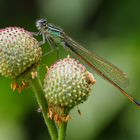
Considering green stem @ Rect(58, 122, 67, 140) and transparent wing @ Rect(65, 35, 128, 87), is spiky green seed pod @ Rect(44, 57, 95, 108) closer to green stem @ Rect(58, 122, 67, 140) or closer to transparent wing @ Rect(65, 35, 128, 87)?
green stem @ Rect(58, 122, 67, 140)

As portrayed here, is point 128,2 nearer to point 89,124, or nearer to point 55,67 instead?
point 89,124

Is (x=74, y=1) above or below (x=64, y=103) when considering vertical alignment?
above

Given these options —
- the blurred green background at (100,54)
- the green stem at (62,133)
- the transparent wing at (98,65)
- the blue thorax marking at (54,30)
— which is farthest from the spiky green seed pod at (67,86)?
the blurred green background at (100,54)

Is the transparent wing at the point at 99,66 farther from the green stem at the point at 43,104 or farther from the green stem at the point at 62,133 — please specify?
the green stem at the point at 62,133

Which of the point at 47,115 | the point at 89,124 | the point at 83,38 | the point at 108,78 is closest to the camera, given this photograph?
the point at 47,115

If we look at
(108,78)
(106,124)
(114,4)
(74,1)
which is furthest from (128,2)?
(108,78)

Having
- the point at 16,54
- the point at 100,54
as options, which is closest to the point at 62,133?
the point at 16,54
